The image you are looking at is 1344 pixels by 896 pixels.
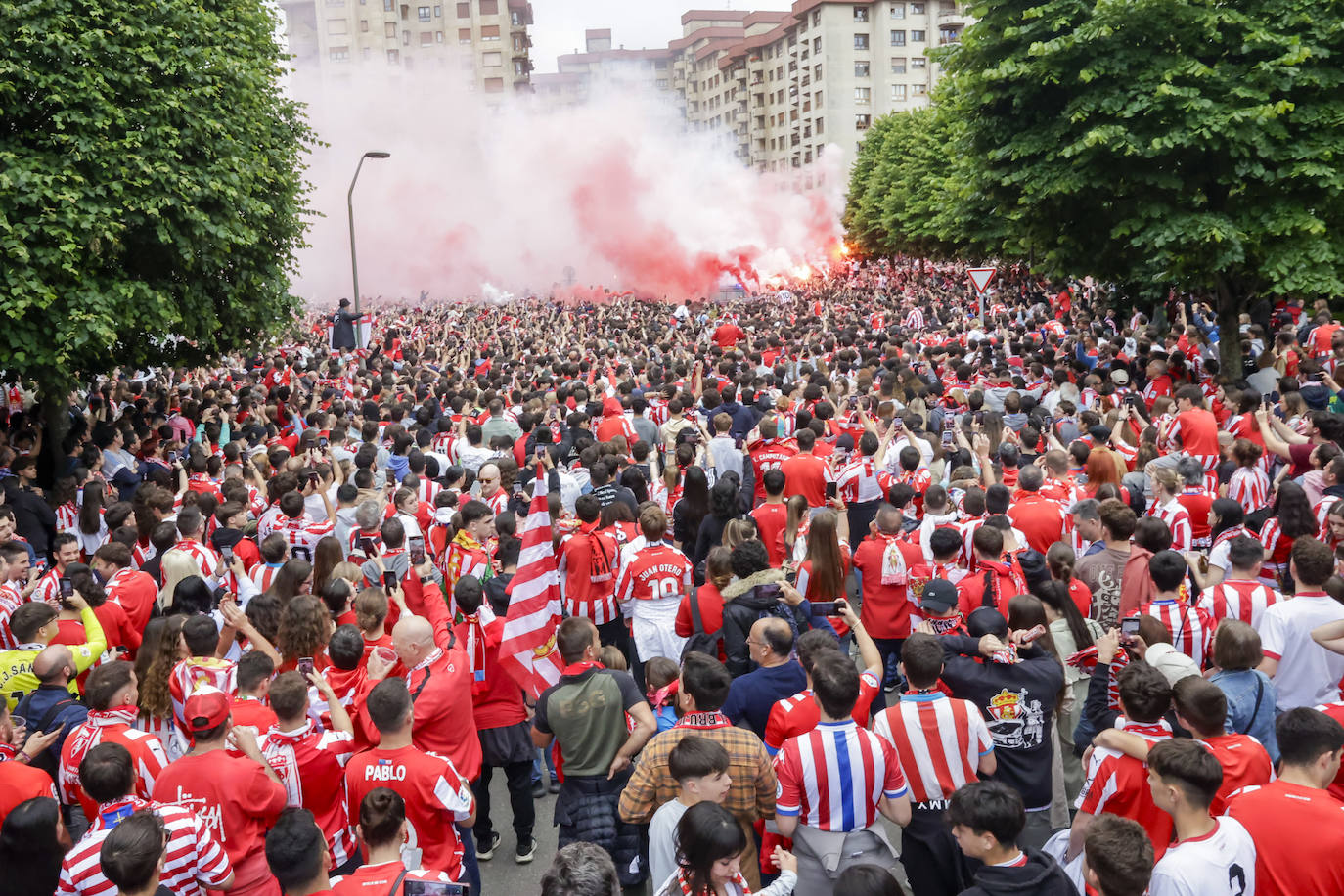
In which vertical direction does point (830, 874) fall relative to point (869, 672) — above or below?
below

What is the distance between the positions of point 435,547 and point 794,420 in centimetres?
490

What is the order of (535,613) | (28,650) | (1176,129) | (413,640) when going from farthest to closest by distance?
(1176,129), (535,613), (28,650), (413,640)

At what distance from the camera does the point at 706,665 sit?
4660 millimetres

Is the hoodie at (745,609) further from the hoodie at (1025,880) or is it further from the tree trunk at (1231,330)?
the tree trunk at (1231,330)

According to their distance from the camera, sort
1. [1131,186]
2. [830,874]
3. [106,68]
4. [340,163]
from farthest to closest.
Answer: [340,163], [1131,186], [106,68], [830,874]

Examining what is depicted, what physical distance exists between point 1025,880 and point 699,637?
299 centimetres

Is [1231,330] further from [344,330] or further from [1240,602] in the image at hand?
[344,330]

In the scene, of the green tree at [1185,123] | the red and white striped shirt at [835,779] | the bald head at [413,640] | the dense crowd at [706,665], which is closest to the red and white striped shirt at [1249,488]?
the dense crowd at [706,665]

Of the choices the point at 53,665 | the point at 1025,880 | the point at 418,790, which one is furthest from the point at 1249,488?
the point at 53,665

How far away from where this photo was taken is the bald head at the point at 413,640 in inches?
212

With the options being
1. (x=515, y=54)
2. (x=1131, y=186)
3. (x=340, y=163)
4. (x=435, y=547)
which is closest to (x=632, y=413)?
(x=435, y=547)

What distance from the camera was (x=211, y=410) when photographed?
49.7 ft

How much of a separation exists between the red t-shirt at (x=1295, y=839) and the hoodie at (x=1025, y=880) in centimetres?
82

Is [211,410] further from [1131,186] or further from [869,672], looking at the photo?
[1131,186]
